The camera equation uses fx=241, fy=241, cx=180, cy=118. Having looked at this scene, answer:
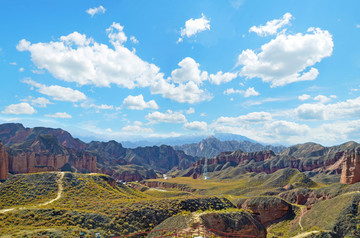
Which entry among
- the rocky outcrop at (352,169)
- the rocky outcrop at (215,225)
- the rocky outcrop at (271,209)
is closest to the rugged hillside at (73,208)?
the rocky outcrop at (215,225)

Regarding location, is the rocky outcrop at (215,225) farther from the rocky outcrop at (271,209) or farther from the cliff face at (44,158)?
the cliff face at (44,158)

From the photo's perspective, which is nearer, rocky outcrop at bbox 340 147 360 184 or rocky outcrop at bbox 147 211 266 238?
rocky outcrop at bbox 147 211 266 238

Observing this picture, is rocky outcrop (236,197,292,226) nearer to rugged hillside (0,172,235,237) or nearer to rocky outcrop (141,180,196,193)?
rugged hillside (0,172,235,237)

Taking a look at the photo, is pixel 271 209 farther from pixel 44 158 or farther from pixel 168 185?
pixel 44 158

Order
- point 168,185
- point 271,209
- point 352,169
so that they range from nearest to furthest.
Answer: point 271,209 < point 352,169 < point 168,185

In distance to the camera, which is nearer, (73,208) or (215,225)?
(215,225)

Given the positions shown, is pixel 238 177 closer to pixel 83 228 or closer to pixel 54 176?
pixel 54 176

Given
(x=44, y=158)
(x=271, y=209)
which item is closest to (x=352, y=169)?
(x=271, y=209)

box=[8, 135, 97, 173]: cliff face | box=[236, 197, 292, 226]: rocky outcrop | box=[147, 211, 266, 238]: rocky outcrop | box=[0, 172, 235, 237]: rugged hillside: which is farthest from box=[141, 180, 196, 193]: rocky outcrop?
box=[147, 211, 266, 238]: rocky outcrop

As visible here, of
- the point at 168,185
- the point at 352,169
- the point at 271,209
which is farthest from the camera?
the point at 168,185

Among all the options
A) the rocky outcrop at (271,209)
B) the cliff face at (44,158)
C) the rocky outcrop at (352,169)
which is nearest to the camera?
the rocky outcrop at (271,209)

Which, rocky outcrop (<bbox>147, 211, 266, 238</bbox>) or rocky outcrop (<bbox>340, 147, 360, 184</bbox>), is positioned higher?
rocky outcrop (<bbox>340, 147, 360, 184</bbox>)

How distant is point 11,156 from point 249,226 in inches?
4566

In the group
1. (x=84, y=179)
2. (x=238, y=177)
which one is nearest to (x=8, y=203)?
(x=84, y=179)
